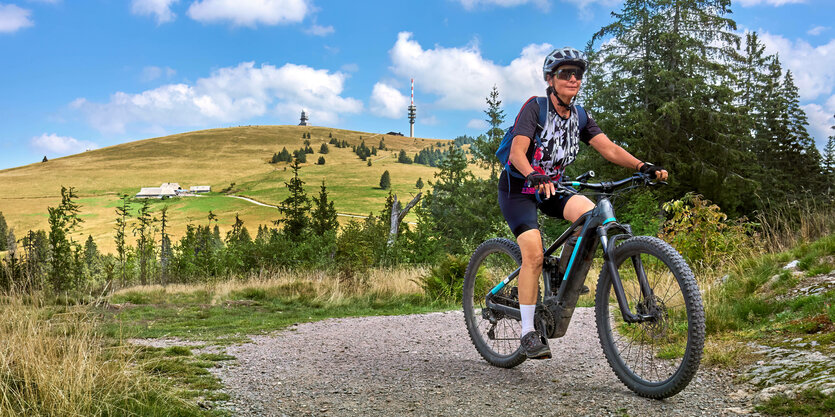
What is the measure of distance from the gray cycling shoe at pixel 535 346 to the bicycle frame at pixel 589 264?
15cm

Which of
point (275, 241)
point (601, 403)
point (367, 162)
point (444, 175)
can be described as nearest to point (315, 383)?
point (601, 403)

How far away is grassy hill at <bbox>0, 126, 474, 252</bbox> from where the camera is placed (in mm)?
100125

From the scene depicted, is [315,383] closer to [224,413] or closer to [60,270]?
[224,413]

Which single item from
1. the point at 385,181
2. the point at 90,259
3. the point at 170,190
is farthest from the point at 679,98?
the point at 170,190

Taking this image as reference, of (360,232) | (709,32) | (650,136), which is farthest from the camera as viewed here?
(709,32)

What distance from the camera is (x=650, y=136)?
3123 centimetres

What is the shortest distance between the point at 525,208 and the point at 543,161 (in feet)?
1.31

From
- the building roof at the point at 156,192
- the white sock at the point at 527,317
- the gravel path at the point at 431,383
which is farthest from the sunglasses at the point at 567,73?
the building roof at the point at 156,192

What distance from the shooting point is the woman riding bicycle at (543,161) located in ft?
14.6

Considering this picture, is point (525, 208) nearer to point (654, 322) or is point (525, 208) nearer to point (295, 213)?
point (654, 322)

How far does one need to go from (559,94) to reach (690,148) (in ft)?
105

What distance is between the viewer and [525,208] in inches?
184

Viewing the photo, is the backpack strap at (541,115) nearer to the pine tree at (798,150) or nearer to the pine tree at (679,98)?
the pine tree at (679,98)

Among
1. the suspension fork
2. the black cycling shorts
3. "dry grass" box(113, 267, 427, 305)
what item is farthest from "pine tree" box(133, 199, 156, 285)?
the suspension fork
